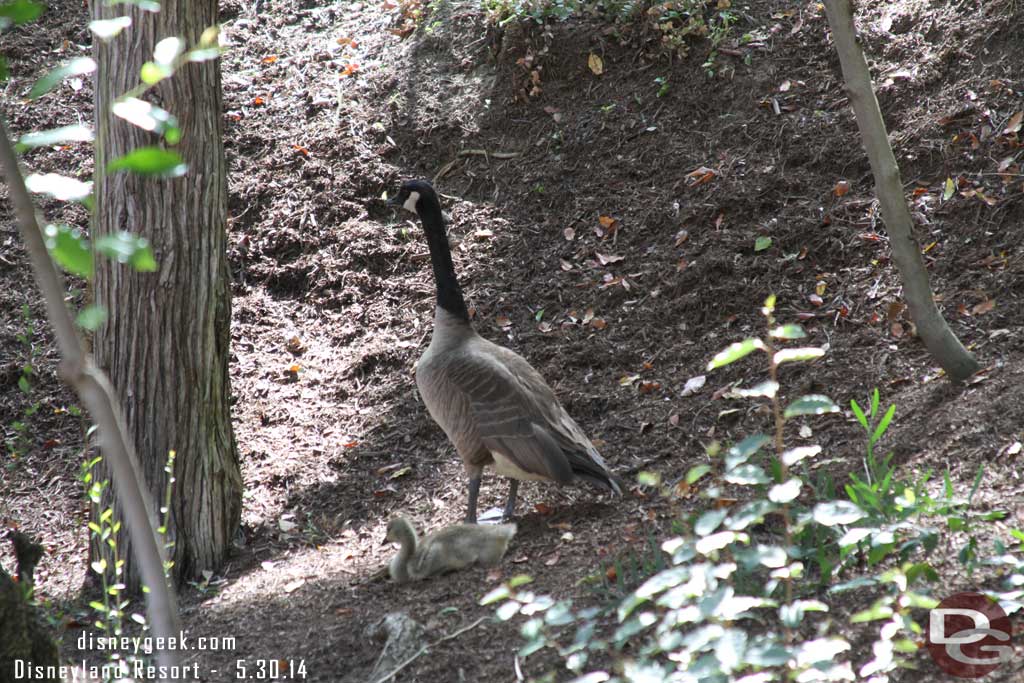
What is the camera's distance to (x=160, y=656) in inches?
61.9

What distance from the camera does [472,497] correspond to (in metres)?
5.15

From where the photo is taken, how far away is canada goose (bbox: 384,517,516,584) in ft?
14.7

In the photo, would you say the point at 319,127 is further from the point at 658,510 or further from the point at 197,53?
the point at 197,53

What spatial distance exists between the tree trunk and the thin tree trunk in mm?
3324

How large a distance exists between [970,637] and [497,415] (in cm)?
268

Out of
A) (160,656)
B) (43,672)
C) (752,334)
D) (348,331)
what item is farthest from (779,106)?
(160,656)

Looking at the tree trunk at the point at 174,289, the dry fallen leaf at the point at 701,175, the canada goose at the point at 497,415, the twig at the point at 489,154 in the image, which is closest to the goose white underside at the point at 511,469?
the canada goose at the point at 497,415

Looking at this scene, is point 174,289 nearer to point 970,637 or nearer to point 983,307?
point 970,637

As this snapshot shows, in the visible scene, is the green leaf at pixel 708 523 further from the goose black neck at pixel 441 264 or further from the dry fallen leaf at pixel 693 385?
the dry fallen leaf at pixel 693 385

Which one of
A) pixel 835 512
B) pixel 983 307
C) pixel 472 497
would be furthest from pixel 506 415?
pixel 983 307

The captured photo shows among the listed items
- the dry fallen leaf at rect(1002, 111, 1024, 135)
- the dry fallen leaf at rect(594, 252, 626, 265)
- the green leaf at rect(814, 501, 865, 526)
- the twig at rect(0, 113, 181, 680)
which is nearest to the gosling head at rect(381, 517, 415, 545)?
the green leaf at rect(814, 501, 865, 526)

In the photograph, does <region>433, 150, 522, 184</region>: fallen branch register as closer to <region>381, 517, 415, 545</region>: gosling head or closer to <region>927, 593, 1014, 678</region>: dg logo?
<region>381, 517, 415, 545</region>: gosling head

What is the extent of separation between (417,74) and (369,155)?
1.05 m

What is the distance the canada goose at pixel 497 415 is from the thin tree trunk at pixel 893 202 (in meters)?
1.86
